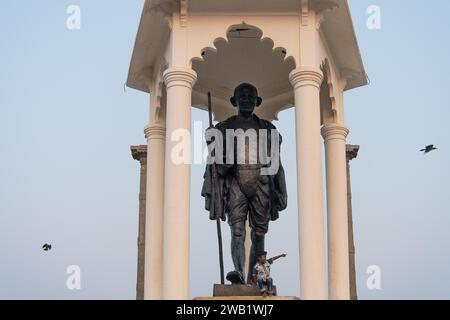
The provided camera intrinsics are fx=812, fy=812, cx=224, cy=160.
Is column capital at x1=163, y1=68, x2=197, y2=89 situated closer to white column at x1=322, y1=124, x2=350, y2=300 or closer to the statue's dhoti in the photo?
the statue's dhoti

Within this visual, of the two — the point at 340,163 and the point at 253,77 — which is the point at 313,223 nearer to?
the point at 340,163

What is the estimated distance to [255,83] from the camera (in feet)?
73.7

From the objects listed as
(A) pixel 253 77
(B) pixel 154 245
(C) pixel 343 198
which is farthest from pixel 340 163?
(B) pixel 154 245

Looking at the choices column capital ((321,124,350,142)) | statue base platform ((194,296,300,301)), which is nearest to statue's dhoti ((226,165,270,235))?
statue base platform ((194,296,300,301))

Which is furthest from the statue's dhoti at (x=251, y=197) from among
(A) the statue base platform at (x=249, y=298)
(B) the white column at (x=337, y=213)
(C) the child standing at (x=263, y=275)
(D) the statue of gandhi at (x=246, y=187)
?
(A) the statue base platform at (x=249, y=298)

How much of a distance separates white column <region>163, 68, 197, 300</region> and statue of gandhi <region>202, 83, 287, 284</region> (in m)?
1.93

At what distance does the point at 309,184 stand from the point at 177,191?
9.00 feet

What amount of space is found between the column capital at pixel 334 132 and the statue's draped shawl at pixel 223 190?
1797 millimetres

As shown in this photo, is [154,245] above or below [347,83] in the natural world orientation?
below

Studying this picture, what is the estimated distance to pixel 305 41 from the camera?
17.7m

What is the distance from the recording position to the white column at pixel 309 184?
1641 centimetres
